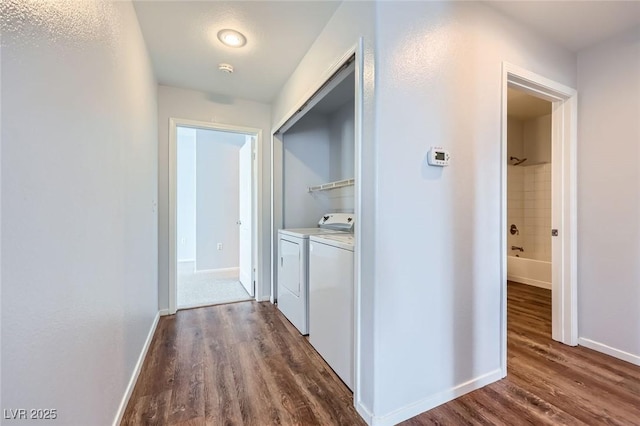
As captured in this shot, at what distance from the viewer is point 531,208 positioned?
4.33 meters

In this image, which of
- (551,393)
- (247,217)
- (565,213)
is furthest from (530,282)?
(247,217)

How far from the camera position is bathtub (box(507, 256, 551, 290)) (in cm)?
370

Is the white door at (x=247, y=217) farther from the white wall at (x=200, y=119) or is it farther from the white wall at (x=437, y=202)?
the white wall at (x=437, y=202)

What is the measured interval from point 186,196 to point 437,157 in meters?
5.46

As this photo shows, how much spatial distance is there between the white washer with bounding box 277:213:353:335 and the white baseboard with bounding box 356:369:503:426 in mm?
1027

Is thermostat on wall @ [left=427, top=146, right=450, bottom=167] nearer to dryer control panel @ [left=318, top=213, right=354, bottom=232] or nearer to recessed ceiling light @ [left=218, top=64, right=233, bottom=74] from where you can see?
dryer control panel @ [left=318, top=213, right=354, bottom=232]

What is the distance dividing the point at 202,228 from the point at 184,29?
3532 millimetres

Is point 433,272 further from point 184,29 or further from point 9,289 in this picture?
point 184,29

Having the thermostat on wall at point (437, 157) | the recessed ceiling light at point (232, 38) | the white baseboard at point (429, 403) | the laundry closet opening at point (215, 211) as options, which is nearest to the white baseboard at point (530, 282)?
the white baseboard at point (429, 403)

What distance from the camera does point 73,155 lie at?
955mm

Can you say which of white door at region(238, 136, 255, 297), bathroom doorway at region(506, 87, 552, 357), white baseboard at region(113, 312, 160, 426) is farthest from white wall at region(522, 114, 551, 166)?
white baseboard at region(113, 312, 160, 426)

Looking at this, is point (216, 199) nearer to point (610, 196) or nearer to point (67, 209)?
point (67, 209)

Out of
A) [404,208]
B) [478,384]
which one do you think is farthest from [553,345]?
[404,208]

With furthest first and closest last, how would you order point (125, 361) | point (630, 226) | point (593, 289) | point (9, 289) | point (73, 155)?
1. point (593, 289)
2. point (630, 226)
3. point (125, 361)
4. point (73, 155)
5. point (9, 289)
